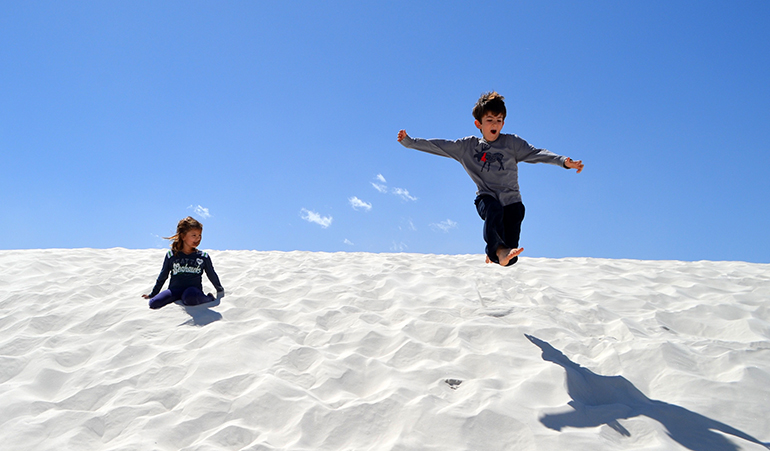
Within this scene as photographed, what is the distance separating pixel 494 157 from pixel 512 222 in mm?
577

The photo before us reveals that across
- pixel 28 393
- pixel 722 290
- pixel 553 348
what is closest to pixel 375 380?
pixel 553 348

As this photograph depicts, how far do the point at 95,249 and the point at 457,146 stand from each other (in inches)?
277

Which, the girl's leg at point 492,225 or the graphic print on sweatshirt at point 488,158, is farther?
the graphic print on sweatshirt at point 488,158

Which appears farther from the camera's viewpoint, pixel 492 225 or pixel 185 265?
pixel 185 265

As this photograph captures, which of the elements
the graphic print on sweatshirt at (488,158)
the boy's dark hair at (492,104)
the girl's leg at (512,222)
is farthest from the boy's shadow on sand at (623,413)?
the boy's dark hair at (492,104)

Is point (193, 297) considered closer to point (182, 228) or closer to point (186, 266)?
point (186, 266)

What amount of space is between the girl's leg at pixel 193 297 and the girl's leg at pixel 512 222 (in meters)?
2.93

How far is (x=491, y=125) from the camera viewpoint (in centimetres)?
390

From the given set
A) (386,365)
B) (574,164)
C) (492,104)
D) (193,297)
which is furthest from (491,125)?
(193,297)

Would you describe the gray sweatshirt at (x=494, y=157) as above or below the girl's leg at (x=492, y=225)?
above

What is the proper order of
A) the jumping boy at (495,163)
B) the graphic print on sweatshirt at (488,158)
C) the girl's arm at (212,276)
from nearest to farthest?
the jumping boy at (495,163) < the graphic print on sweatshirt at (488,158) < the girl's arm at (212,276)

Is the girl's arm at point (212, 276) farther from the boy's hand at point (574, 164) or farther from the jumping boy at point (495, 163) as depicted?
the boy's hand at point (574, 164)

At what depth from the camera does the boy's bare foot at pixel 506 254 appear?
3539 millimetres

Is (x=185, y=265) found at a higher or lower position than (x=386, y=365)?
higher
